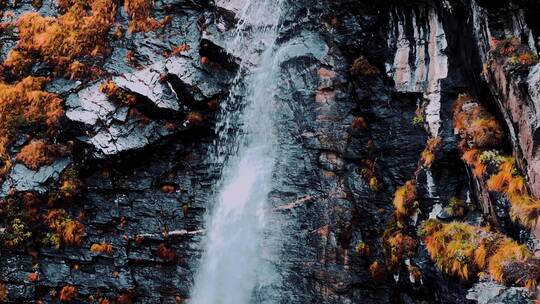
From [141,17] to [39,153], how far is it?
4313mm

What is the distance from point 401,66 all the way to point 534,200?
441cm

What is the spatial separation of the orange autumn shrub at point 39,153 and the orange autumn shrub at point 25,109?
1.23 ft

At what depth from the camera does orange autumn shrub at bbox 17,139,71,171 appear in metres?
10.6

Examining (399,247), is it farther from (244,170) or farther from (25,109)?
(25,109)

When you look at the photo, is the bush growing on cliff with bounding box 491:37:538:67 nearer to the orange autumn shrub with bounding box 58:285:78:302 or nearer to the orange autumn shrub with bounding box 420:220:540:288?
the orange autumn shrub with bounding box 420:220:540:288

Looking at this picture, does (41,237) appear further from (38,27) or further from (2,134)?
(38,27)

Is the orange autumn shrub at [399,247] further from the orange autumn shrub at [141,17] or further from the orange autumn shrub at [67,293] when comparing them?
the orange autumn shrub at [141,17]

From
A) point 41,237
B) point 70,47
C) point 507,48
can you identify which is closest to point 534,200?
point 507,48

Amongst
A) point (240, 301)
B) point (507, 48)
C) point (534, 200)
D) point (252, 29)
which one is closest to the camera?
point (534, 200)

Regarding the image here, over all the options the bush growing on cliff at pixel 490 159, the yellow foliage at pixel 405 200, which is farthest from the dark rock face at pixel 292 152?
the bush growing on cliff at pixel 490 159

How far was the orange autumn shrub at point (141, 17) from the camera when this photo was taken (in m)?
12.2

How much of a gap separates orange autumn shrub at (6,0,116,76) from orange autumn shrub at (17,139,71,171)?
6.54 feet

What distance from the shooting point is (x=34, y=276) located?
33.4ft

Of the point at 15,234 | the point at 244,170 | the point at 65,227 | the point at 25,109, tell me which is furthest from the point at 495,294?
the point at 25,109
